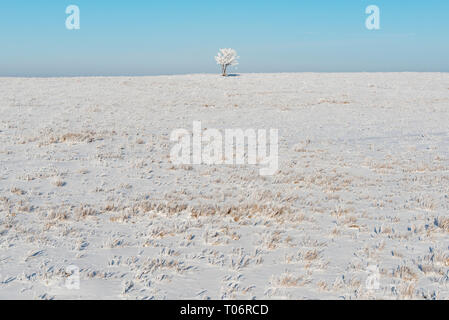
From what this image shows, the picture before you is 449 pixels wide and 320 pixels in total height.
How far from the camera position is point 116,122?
21.8 m

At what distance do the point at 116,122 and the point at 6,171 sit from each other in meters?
11.3

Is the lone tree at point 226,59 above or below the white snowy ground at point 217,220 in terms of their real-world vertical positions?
above

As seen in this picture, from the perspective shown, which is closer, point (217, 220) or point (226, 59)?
point (217, 220)

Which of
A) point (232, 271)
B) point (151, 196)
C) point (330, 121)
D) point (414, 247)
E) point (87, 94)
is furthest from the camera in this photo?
point (87, 94)

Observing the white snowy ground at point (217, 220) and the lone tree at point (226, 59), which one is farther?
the lone tree at point (226, 59)

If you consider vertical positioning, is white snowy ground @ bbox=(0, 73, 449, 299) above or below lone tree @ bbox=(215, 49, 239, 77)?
below

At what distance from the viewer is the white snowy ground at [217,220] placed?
202 inches

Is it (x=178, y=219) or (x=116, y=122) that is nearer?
(x=178, y=219)

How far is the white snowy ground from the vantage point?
202 inches

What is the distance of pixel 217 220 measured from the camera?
7652 millimetres

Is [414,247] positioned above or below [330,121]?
below

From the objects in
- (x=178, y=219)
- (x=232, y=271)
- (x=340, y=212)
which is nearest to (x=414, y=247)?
(x=340, y=212)

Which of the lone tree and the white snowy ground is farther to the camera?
the lone tree
